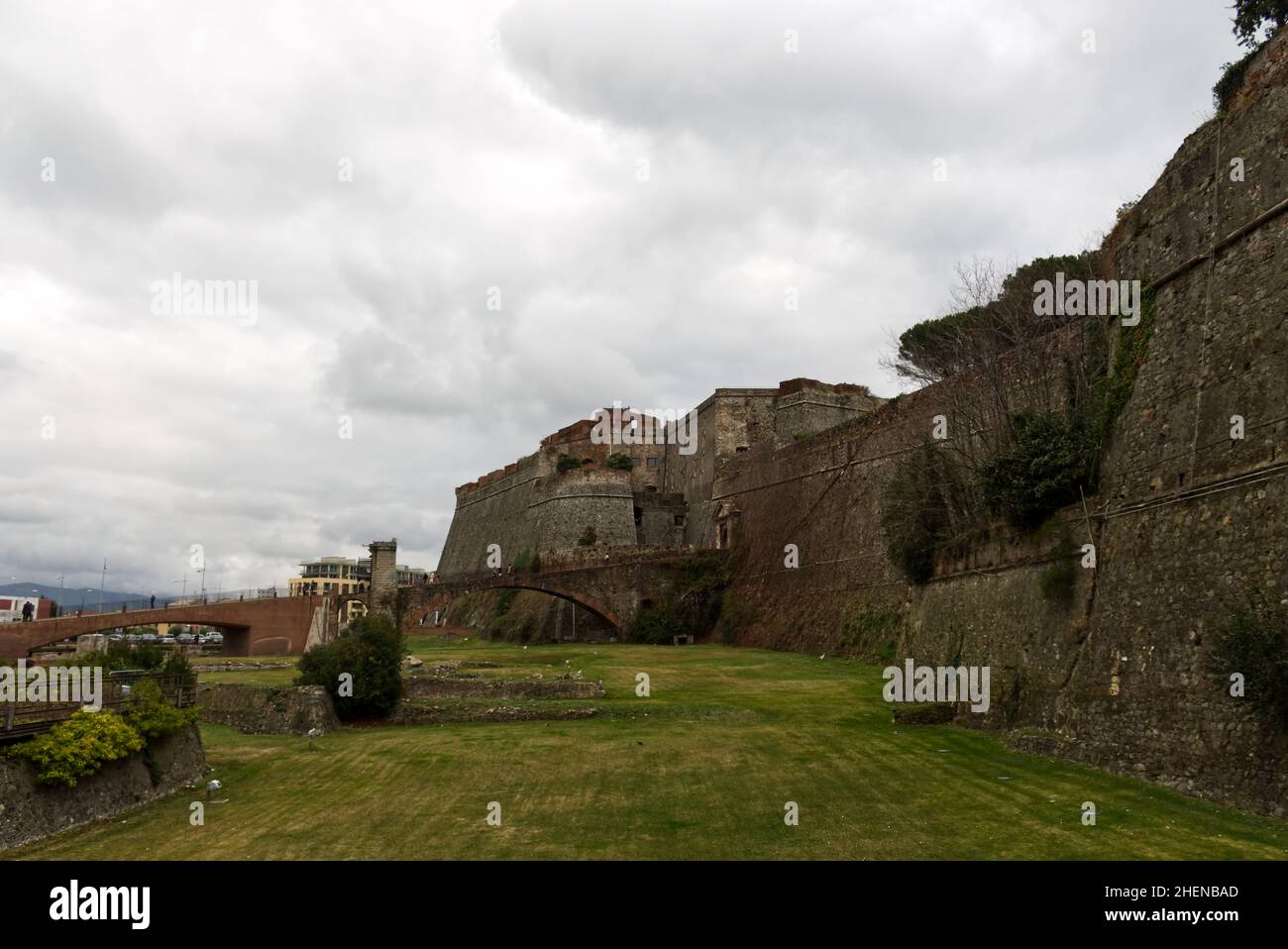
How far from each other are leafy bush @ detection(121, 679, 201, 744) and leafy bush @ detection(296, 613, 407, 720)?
8153 mm

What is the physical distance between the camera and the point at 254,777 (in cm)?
1952

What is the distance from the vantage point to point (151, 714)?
1805 cm

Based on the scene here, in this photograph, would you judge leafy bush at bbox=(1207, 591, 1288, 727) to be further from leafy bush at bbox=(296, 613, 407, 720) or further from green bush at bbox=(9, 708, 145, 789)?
leafy bush at bbox=(296, 613, 407, 720)

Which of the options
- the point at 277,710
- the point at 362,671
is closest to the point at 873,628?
the point at 362,671

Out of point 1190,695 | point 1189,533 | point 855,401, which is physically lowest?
point 1190,695

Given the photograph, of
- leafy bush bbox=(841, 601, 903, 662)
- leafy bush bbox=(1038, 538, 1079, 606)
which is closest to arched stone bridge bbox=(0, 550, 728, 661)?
leafy bush bbox=(841, 601, 903, 662)

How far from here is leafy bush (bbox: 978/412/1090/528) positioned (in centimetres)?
1941

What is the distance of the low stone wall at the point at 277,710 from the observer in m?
25.9

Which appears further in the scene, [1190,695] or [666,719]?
[666,719]

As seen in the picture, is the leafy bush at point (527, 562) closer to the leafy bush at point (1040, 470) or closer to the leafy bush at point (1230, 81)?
the leafy bush at point (1040, 470)

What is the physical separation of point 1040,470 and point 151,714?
18.5 meters

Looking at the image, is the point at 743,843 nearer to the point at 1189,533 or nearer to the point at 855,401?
the point at 1189,533

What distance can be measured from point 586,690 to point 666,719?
5.70 m
